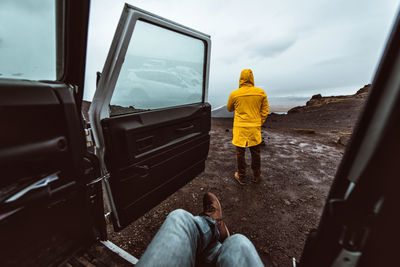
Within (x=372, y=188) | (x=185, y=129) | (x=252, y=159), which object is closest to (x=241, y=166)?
(x=252, y=159)

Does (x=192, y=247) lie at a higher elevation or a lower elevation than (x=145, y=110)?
lower

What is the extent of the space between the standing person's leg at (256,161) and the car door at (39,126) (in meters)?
2.50

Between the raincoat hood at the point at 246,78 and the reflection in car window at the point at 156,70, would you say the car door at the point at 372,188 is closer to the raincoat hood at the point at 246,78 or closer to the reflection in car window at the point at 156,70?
the reflection in car window at the point at 156,70

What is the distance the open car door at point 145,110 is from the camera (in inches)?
46.1

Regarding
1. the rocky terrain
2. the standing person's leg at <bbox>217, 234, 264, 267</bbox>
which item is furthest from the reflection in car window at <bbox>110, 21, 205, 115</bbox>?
the rocky terrain

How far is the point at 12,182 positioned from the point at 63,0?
2.93ft

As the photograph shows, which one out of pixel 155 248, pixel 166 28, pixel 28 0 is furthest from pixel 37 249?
pixel 166 28

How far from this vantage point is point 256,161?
3.04 metres

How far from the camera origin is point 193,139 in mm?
1896

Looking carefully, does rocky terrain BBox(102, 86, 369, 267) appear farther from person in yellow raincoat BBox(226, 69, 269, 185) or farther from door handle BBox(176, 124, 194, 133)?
door handle BBox(176, 124, 194, 133)

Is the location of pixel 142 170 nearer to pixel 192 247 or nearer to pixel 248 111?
pixel 192 247

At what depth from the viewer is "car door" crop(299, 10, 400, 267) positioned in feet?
1.44

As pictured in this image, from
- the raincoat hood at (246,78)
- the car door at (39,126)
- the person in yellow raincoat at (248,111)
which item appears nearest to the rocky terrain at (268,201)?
the person in yellow raincoat at (248,111)

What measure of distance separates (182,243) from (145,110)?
3.40 feet
